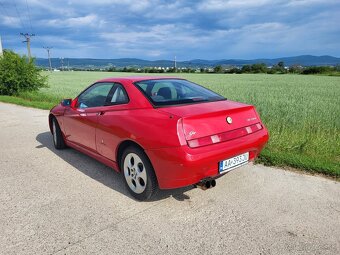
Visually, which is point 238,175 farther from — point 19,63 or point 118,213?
point 19,63

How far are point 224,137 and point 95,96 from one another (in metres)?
2.24

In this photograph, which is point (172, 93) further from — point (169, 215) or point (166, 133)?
point (169, 215)

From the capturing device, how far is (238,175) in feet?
13.5

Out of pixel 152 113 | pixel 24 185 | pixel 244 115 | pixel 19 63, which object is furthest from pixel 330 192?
pixel 19 63

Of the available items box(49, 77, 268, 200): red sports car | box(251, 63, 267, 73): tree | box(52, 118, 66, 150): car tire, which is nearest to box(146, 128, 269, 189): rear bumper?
box(49, 77, 268, 200): red sports car

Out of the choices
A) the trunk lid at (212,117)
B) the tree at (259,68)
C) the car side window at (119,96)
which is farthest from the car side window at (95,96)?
the tree at (259,68)

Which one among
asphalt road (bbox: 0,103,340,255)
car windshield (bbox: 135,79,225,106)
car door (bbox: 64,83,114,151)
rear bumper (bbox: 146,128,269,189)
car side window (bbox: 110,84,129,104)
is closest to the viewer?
asphalt road (bbox: 0,103,340,255)

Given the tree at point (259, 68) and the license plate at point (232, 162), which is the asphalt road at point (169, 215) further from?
the tree at point (259, 68)

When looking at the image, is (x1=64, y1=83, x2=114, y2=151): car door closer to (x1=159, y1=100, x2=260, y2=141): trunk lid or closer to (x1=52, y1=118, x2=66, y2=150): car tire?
(x1=52, y1=118, x2=66, y2=150): car tire

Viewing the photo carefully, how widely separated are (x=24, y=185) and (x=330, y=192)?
13.5 ft

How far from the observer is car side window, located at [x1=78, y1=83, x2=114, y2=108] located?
4.11 m

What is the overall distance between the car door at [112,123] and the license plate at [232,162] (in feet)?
3.92

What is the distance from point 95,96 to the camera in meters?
4.37

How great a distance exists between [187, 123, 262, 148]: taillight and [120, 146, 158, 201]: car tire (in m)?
0.62
